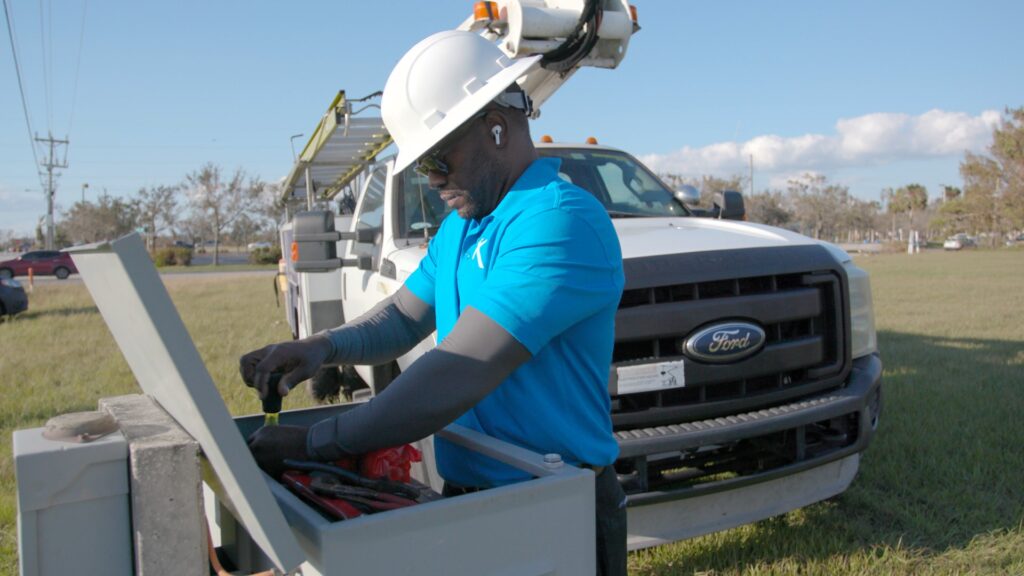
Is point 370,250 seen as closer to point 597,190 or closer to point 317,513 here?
point 597,190

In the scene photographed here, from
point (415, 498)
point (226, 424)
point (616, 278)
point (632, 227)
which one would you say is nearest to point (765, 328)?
point (632, 227)

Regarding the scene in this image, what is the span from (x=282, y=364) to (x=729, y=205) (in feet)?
13.6

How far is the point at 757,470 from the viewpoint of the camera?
144 inches

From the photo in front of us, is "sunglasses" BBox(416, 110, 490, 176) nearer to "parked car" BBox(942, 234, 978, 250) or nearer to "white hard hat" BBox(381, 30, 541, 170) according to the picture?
"white hard hat" BBox(381, 30, 541, 170)

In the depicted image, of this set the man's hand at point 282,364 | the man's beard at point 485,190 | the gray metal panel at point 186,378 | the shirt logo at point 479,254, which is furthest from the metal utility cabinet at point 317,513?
the man's beard at point 485,190

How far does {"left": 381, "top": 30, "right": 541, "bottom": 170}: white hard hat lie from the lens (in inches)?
76.2

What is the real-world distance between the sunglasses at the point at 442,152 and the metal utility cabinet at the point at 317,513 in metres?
0.72

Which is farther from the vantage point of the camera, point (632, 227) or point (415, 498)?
point (632, 227)

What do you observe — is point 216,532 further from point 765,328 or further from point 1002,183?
point 1002,183

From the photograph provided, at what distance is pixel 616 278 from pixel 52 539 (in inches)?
45.8

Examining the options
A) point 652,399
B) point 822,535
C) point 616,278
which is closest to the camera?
point 616,278

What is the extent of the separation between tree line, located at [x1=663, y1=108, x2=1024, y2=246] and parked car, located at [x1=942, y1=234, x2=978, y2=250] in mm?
960

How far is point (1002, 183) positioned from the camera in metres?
61.1

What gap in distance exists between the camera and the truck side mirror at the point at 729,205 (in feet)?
18.1
